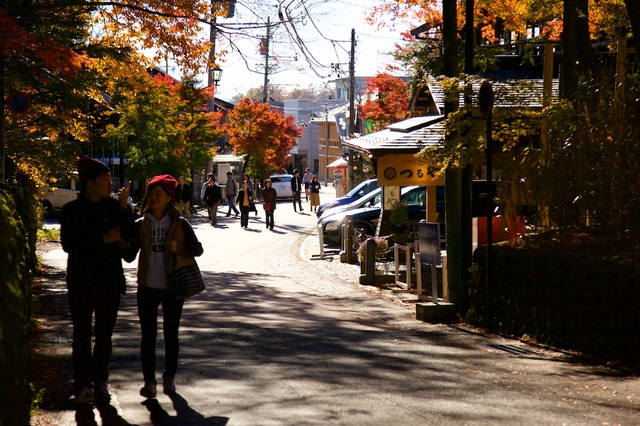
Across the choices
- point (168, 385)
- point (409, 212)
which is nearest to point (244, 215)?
point (409, 212)

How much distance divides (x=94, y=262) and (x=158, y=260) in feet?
1.64

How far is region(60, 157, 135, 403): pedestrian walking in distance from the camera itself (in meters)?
6.66

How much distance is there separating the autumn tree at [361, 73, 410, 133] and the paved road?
109ft

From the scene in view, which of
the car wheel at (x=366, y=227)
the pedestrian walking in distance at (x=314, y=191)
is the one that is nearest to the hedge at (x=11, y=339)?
the car wheel at (x=366, y=227)

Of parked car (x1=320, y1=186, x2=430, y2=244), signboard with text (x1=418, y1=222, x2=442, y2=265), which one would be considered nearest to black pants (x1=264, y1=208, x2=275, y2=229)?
parked car (x1=320, y1=186, x2=430, y2=244)

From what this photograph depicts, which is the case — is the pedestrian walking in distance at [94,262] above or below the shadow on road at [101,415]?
above

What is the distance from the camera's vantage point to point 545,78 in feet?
45.1

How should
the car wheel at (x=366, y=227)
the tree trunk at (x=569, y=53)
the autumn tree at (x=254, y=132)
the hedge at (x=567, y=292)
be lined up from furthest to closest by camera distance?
the autumn tree at (x=254, y=132) → the car wheel at (x=366, y=227) → the tree trunk at (x=569, y=53) → the hedge at (x=567, y=292)

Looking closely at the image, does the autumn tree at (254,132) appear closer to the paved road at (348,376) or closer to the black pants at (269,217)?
the black pants at (269,217)

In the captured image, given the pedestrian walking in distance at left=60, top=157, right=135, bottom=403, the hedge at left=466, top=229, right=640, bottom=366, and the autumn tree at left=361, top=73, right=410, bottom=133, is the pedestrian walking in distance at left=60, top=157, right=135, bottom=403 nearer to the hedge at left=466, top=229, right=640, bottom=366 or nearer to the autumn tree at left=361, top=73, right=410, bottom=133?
the hedge at left=466, top=229, right=640, bottom=366

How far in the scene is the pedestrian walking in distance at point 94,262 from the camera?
262 inches

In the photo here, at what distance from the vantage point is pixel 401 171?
55.6ft

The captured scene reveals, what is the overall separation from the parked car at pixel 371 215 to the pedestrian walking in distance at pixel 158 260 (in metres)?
13.5

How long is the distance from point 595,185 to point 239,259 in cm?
1280
